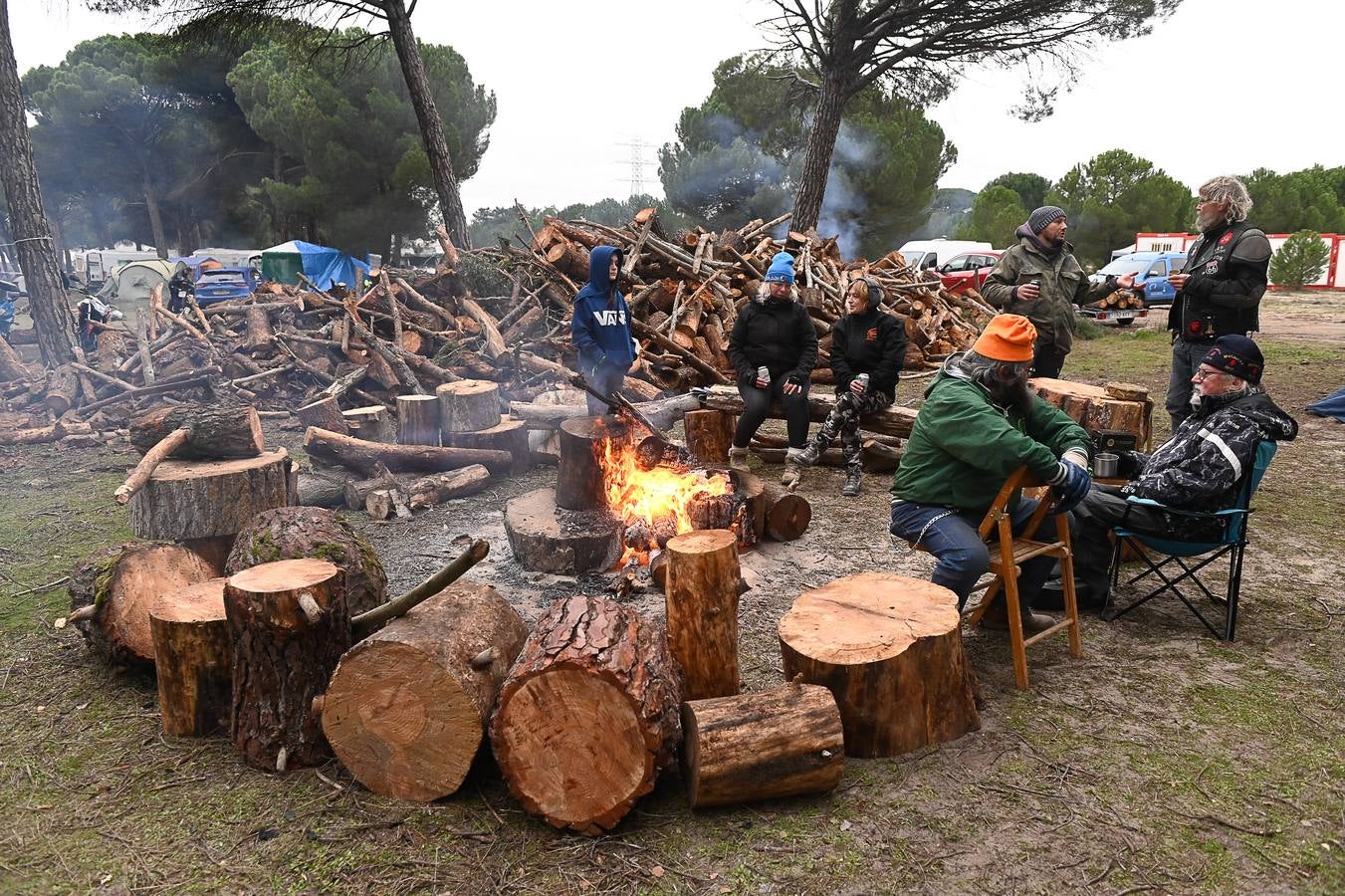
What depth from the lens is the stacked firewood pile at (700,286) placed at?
1097 cm

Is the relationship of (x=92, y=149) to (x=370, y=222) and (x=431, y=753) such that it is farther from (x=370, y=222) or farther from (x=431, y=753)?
(x=431, y=753)

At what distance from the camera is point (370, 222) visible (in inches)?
1123

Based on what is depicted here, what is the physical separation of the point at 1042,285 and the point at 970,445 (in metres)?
3.29

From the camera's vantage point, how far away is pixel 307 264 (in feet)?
83.1

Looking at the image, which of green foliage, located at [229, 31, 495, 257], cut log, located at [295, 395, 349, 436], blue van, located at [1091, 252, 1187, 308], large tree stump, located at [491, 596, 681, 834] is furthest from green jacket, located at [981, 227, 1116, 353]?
green foliage, located at [229, 31, 495, 257]

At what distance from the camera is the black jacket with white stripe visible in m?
3.75

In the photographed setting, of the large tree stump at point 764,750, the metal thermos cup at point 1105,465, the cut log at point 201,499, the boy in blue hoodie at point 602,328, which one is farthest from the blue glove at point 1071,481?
the cut log at point 201,499

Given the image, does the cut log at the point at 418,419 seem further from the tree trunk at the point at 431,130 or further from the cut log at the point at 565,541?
the tree trunk at the point at 431,130

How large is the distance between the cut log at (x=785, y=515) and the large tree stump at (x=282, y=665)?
3066 mm

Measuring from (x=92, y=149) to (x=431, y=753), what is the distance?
134ft

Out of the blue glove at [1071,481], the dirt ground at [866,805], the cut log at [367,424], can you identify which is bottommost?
the dirt ground at [866,805]

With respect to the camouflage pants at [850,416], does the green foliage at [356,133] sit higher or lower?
higher

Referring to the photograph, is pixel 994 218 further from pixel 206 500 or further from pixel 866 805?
pixel 866 805

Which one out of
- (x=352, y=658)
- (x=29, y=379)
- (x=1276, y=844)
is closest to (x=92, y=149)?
(x=29, y=379)
